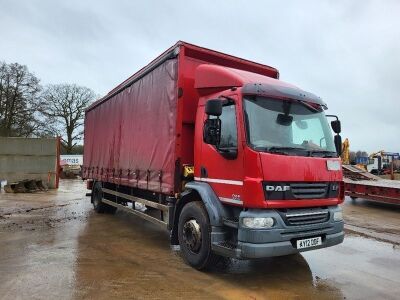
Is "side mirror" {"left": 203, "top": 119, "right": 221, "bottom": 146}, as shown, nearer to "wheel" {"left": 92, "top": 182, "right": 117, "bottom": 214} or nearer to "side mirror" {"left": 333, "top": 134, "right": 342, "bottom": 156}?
"side mirror" {"left": 333, "top": 134, "right": 342, "bottom": 156}

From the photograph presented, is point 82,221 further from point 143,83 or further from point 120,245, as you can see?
point 143,83

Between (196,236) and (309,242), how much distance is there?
64.5 inches

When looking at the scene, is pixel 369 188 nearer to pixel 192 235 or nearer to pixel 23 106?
pixel 192 235

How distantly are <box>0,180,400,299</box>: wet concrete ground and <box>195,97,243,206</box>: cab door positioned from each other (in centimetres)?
126

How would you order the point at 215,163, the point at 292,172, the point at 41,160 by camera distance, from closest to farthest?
1. the point at 292,172
2. the point at 215,163
3. the point at 41,160

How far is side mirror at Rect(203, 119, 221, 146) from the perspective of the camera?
5.70 metres

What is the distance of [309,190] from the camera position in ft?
18.3

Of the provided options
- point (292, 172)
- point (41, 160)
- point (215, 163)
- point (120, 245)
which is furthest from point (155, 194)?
point (41, 160)

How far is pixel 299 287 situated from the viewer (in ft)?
18.0

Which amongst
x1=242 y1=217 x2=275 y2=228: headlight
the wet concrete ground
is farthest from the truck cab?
the wet concrete ground

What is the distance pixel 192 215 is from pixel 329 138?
2458 millimetres

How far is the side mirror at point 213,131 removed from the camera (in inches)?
224

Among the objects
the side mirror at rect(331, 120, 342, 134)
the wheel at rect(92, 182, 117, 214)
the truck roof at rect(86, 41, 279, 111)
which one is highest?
the truck roof at rect(86, 41, 279, 111)

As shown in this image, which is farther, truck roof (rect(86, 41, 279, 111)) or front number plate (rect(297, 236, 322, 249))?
truck roof (rect(86, 41, 279, 111))
